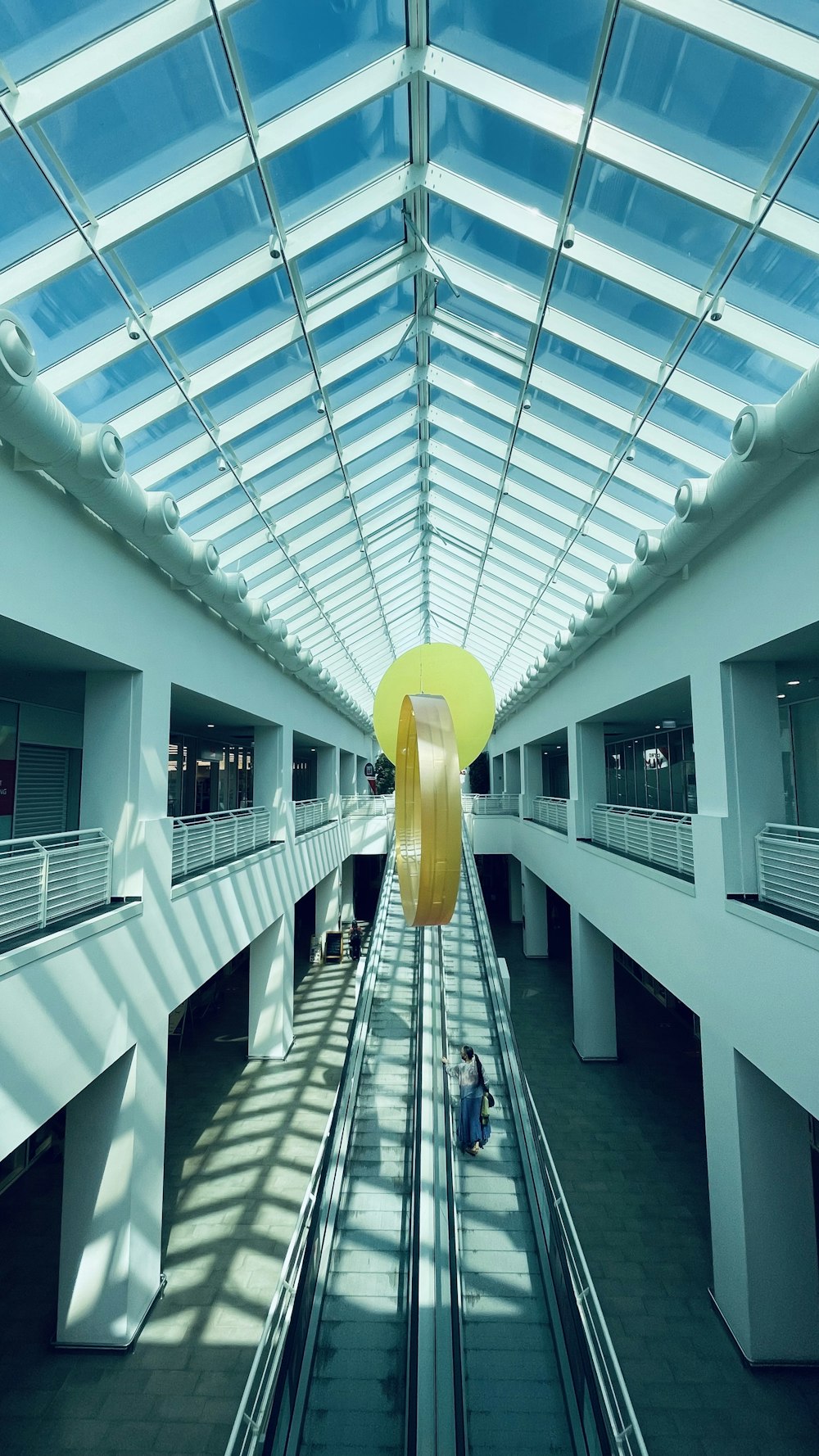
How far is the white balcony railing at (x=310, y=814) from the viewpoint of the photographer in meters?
20.6

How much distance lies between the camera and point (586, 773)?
16531mm

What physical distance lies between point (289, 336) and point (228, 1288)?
11.6m

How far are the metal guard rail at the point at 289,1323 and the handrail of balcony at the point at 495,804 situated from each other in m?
20.7

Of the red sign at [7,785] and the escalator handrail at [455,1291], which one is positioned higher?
the red sign at [7,785]

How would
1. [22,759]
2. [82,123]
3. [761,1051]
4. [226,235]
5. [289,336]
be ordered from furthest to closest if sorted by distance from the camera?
[22,759] → [289,336] → [761,1051] → [226,235] → [82,123]

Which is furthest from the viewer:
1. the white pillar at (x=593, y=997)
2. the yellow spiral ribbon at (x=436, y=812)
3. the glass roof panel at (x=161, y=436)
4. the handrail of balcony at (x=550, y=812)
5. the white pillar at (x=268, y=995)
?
the handrail of balcony at (x=550, y=812)

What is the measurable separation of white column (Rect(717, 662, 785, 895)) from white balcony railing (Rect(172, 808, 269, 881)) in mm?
7233

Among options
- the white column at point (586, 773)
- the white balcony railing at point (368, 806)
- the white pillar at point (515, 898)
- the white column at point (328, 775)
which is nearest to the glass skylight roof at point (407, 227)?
the white column at point (586, 773)

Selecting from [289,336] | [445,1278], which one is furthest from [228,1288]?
[289,336]

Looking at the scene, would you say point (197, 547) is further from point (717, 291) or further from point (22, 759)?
point (717, 291)

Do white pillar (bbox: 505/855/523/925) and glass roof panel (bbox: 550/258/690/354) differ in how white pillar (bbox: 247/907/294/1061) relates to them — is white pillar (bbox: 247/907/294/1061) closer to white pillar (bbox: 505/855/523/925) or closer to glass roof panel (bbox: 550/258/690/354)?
glass roof panel (bbox: 550/258/690/354)

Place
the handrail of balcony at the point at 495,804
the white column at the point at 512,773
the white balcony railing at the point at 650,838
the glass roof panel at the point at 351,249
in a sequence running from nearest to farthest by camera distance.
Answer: the glass roof panel at the point at 351,249
the white balcony railing at the point at 650,838
the handrail of balcony at the point at 495,804
the white column at the point at 512,773

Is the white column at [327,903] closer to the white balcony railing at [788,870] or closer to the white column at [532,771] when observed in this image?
the white column at [532,771]

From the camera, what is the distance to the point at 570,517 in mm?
12273
